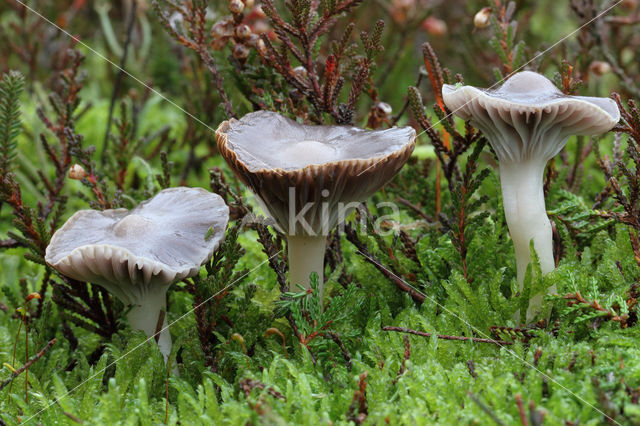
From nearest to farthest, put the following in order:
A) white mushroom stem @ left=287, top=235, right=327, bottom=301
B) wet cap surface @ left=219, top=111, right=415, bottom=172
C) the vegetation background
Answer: the vegetation background
wet cap surface @ left=219, top=111, right=415, bottom=172
white mushroom stem @ left=287, top=235, right=327, bottom=301

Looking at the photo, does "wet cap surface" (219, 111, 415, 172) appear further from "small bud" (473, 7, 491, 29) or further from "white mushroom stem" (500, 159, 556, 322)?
"small bud" (473, 7, 491, 29)

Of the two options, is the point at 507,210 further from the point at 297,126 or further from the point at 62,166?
the point at 62,166

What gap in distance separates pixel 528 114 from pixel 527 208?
24cm

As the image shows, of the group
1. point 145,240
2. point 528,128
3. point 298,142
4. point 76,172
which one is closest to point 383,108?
point 298,142

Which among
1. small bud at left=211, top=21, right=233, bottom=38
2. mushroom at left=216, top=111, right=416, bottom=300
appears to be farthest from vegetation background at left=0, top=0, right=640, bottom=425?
mushroom at left=216, top=111, right=416, bottom=300

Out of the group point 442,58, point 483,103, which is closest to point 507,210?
point 483,103

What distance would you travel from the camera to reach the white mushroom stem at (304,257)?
4.40ft

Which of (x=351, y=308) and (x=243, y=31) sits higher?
(x=243, y=31)

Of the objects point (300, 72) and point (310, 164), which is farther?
point (300, 72)

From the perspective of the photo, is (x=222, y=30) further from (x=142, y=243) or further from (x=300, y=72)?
(x=142, y=243)

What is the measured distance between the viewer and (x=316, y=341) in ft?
4.20

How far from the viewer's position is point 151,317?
1411 millimetres

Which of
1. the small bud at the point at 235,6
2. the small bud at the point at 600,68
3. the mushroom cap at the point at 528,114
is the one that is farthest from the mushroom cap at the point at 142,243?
the small bud at the point at 600,68

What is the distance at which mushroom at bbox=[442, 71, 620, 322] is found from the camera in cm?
114
